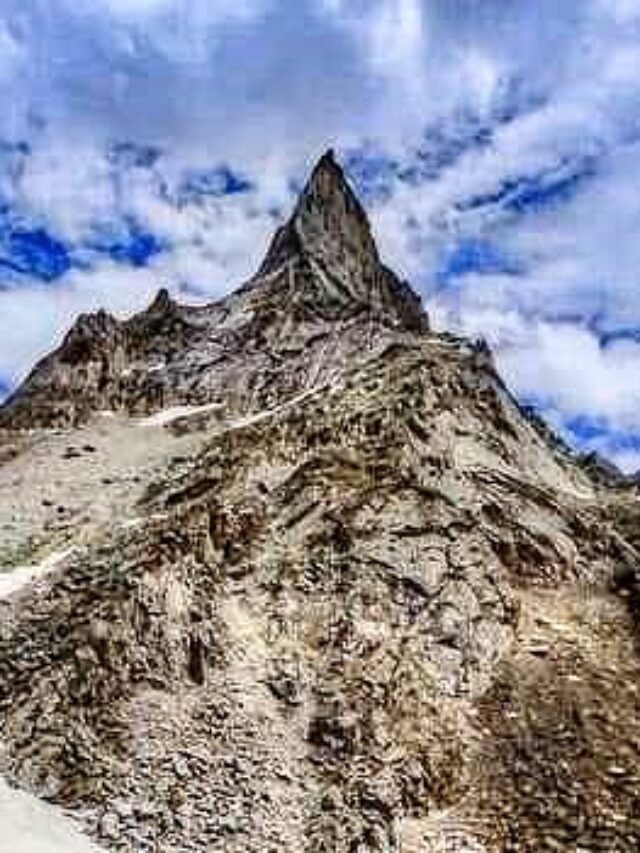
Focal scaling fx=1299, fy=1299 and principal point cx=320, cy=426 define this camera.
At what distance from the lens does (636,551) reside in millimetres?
38500

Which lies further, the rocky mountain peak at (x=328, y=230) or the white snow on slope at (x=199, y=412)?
the rocky mountain peak at (x=328, y=230)

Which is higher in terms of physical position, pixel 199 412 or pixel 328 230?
pixel 328 230

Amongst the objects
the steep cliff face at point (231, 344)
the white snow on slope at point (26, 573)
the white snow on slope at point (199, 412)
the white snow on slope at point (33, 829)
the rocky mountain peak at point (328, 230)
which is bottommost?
the white snow on slope at point (33, 829)

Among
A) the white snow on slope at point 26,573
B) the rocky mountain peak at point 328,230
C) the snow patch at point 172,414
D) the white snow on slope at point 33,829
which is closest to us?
the white snow on slope at point 33,829

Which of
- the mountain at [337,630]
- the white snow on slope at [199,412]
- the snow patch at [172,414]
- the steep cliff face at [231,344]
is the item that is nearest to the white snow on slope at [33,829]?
the mountain at [337,630]

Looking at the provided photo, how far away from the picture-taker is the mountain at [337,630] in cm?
2680

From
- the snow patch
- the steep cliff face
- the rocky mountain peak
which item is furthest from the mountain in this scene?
the rocky mountain peak

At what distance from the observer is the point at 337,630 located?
105 feet

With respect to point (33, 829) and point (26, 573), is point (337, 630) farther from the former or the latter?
point (26, 573)

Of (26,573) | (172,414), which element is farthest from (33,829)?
(172,414)

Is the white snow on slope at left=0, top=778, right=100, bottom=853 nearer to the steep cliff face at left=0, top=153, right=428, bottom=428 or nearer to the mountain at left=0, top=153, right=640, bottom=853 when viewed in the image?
the mountain at left=0, top=153, right=640, bottom=853

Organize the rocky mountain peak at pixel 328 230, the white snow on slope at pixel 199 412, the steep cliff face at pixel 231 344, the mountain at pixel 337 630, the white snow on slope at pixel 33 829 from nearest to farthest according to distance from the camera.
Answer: the white snow on slope at pixel 33 829
the mountain at pixel 337 630
the white snow on slope at pixel 199 412
the steep cliff face at pixel 231 344
the rocky mountain peak at pixel 328 230

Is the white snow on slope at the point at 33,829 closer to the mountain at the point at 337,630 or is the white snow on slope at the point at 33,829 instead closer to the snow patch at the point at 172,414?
the mountain at the point at 337,630

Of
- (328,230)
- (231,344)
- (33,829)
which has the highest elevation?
(328,230)
